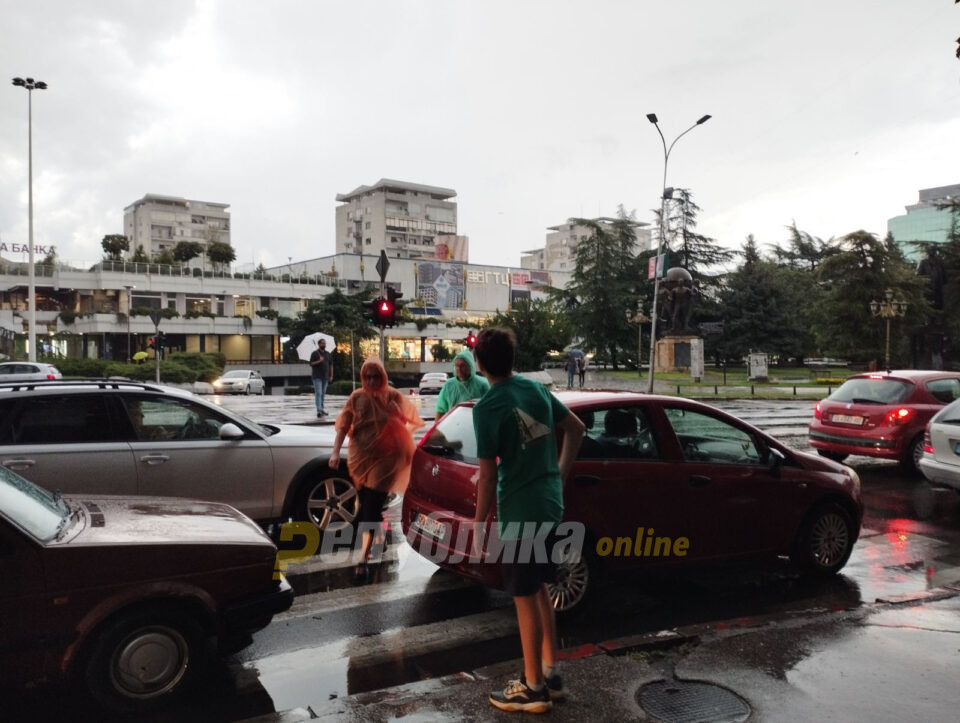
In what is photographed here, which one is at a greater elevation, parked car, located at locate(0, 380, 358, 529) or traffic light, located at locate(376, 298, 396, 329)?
traffic light, located at locate(376, 298, 396, 329)

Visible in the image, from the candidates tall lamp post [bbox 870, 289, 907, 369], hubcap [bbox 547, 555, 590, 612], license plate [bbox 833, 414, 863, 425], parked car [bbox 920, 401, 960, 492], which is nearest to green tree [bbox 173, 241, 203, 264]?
tall lamp post [bbox 870, 289, 907, 369]

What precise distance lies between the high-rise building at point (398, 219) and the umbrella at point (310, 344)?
6939 centimetres

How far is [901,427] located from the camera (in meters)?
11.2

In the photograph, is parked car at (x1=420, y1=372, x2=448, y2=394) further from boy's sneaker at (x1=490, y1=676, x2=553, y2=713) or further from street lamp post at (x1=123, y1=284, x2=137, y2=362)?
boy's sneaker at (x1=490, y1=676, x2=553, y2=713)

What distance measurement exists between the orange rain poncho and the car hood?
63.2 inches

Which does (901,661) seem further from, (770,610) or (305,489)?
(305,489)

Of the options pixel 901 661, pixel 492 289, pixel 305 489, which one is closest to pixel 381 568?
pixel 305 489

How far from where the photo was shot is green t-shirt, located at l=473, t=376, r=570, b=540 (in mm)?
3588

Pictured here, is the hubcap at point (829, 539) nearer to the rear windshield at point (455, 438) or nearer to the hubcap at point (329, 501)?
the rear windshield at point (455, 438)

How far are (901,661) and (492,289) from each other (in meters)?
97.6

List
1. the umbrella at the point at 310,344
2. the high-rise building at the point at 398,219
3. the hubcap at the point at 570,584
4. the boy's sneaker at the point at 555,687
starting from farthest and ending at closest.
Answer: the high-rise building at the point at 398,219 → the umbrella at the point at 310,344 → the hubcap at the point at 570,584 → the boy's sneaker at the point at 555,687

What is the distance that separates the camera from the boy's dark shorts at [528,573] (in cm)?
359

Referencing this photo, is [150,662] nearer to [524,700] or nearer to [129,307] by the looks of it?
[524,700]

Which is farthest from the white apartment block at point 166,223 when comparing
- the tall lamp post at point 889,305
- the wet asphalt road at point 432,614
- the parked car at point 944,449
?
the wet asphalt road at point 432,614
